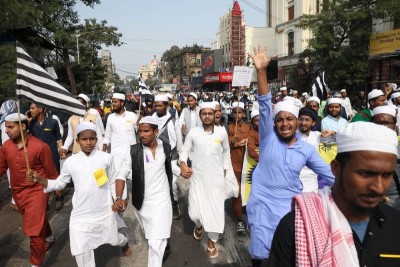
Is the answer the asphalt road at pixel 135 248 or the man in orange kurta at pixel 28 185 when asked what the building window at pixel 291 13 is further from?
the man in orange kurta at pixel 28 185

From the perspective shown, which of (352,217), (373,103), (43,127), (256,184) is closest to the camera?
(352,217)

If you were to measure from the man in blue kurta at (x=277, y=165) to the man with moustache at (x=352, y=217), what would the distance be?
169 cm

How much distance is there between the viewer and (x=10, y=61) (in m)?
9.46

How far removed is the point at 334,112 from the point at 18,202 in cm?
462

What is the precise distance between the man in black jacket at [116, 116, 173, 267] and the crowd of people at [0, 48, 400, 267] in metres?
0.01

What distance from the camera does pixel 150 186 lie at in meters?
4.11

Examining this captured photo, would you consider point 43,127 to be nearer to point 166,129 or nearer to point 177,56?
point 166,129

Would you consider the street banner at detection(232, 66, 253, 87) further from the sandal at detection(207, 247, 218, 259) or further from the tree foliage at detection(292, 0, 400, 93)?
the tree foliage at detection(292, 0, 400, 93)

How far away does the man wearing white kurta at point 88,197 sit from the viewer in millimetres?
3791

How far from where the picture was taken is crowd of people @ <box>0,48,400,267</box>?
1453 millimetres

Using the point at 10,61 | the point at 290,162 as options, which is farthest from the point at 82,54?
the point at 290,162

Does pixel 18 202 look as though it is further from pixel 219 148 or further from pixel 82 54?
pixel 82 54

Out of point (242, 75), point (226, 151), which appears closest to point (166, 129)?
point (226, 151)

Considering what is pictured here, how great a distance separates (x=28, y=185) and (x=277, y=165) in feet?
9.16
